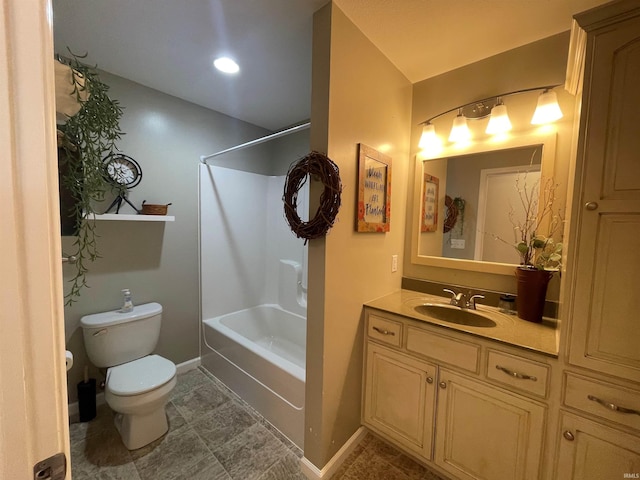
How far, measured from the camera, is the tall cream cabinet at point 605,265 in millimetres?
980

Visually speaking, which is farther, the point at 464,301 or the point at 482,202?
the point at 482,202

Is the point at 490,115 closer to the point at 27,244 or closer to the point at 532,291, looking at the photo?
the point at 532,291

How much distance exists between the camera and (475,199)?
72.7 inches

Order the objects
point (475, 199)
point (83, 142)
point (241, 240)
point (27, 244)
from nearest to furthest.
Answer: point (27, 244) → point (83, 142) → point (475, 199) → point (241, 240)

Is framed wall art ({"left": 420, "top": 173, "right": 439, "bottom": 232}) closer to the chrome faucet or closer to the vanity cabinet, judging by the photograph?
the chrome faucet

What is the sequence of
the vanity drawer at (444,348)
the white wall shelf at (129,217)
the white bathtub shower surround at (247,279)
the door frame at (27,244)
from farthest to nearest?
the white bathtub shower surround at (247,279) < the white wall shelf at (129,217) < the vanity drawer at (444,348) < the door frame at (27,244)

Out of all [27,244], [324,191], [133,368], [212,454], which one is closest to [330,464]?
[212,454]

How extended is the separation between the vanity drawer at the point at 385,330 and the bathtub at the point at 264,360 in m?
0.54

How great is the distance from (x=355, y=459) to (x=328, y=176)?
1712 mm

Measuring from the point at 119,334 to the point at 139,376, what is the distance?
37 centimetres

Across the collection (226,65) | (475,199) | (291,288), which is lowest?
(291,288)

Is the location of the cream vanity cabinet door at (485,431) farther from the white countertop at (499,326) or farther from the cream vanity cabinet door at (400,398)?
the white countertop at (499,326)

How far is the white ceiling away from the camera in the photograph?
135 cm

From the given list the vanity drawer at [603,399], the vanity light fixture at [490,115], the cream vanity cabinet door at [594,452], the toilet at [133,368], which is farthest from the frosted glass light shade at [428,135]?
the toilet at [133,368]
